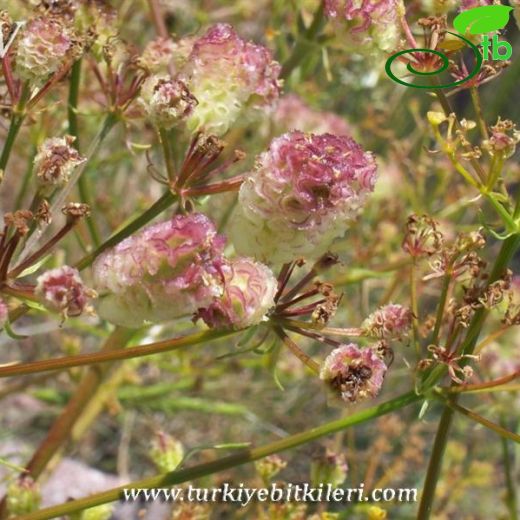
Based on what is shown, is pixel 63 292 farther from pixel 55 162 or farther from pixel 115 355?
pixel 55 162

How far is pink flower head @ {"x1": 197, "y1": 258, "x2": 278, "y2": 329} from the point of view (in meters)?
1.23

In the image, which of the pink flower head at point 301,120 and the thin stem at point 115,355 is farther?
the pink flower head at point 301,120

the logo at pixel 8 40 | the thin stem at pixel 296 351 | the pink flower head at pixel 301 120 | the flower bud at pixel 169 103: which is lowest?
the thin stem at pixel 296 351

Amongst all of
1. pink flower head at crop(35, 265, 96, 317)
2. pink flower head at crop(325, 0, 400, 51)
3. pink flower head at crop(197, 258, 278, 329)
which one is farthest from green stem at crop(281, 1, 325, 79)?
pink flower head at crop(35, 265, 96, 317)

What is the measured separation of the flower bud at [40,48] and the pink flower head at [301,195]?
384 mm

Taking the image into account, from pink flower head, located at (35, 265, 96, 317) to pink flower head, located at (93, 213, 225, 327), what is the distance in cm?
6

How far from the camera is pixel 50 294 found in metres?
1.16

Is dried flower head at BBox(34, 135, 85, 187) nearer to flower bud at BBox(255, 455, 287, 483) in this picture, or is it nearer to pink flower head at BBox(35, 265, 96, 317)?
pink flower head at BBox(35, 265, 96, 317)

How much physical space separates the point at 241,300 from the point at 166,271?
113 millimetres

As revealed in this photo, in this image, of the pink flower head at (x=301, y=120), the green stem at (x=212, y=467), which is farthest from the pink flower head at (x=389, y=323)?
the pink flower head at (x=301, y=120)

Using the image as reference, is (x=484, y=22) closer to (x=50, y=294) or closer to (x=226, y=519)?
(x=50, y=294)

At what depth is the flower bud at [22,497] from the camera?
5.78 feet

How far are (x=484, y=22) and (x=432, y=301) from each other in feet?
9.73

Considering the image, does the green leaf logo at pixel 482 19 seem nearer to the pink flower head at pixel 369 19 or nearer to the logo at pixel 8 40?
the pink flower head at pixel 369 19
